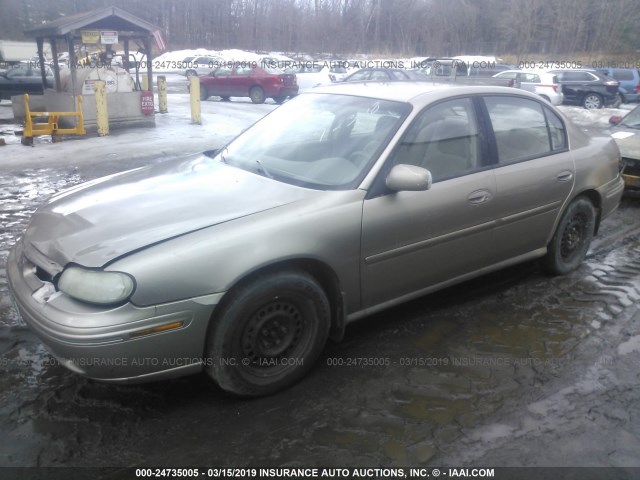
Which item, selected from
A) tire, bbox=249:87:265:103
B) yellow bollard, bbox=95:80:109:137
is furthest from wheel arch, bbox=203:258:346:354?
tire, bbox=249:87:265:103

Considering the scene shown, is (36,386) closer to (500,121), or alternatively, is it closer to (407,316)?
(407,316)

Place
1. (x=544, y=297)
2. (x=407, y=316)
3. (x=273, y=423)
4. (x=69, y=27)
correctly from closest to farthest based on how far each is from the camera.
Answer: (x=273, y=423) < (x=407, y=316) < (x=544, y=297) < (x=69, y=27)

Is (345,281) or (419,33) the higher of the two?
(419,33)

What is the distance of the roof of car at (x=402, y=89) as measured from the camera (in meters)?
3.68

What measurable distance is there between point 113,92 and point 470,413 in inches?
498

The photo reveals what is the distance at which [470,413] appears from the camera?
2881mm

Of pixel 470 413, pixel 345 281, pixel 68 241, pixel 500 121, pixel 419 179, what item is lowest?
pixel 470 413

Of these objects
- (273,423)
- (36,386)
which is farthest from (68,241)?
(273,423)

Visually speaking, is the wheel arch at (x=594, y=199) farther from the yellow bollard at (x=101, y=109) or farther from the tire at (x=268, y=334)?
the yellow bollard at (x=101, y=109)

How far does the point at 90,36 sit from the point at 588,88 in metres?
17.8

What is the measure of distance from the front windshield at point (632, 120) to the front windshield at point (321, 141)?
5939 millimetres

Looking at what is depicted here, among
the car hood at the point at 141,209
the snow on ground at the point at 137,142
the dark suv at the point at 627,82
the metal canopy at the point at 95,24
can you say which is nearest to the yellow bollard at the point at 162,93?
the snow on ground at the point at 137,142

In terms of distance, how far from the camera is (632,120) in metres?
8.02

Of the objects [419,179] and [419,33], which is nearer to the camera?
[419,179]
